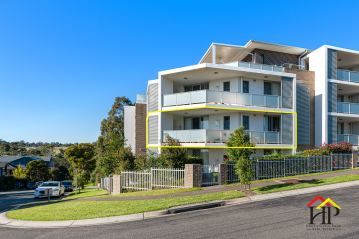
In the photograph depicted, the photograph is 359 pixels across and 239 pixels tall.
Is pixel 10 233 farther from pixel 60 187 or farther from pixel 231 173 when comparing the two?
pixel 60 187

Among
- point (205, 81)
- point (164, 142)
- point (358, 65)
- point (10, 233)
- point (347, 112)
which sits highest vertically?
point (358, 65)

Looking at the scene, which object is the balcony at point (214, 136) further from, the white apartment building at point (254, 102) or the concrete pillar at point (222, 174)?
the concrete pillar at point (222, 174)

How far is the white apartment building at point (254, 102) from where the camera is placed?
992 inches

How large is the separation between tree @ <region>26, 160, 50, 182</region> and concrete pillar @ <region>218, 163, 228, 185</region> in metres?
47.6

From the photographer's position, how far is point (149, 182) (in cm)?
2056

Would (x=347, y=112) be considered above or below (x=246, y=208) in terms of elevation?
above

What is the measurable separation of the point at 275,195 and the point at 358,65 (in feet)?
78.7

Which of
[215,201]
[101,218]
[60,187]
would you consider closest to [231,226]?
[215,201]

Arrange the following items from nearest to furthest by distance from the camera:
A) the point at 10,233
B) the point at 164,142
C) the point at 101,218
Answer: the point at 10,233
the point at 101,218
the point at 164,142

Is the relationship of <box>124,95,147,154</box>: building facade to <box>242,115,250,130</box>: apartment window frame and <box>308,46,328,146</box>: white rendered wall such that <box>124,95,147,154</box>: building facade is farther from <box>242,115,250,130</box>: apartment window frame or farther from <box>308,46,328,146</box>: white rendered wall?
A: <box>308,46,328,146</box>: white rendered wall

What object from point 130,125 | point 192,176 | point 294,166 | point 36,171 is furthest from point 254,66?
point 36,171

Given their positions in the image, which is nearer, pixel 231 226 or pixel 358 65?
pixel 231 226

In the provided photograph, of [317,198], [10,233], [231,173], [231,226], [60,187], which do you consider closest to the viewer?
[231,226]

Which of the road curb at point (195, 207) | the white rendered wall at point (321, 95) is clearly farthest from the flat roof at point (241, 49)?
the road curb at point (195, 207)
